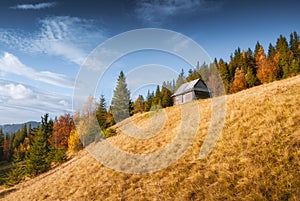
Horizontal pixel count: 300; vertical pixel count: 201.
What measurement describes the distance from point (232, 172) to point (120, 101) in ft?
135

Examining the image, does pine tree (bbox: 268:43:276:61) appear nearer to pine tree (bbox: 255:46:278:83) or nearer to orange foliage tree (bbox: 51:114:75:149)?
pine tree (bbox: 255:46:278:83)

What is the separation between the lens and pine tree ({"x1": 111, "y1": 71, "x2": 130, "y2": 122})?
159 ft

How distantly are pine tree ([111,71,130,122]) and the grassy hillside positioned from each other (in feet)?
108

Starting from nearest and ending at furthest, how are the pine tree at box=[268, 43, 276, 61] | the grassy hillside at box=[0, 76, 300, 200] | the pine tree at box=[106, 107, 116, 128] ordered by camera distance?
the grassy hillside at box=[0, 76, 300, 200], the pine tree at box=[106, 107, 116, 128], the pine tree at box=[268, 43, 276, 61]

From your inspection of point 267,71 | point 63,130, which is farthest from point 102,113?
point 267,71

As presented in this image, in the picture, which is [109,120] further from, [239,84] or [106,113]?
[239,84]

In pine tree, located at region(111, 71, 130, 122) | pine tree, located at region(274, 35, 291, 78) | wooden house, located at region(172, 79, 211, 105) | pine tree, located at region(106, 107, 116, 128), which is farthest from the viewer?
pine tree, located at region(274, 35, 291, 78)

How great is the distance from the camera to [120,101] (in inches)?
1907

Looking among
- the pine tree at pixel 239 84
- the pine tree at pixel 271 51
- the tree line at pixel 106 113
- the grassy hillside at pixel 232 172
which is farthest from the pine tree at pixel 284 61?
Answer: the grassy hillside at pixel 232 172

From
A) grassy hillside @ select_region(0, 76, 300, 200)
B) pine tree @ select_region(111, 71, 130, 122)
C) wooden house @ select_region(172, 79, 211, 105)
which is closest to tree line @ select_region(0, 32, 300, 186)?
pine tree @ select_region(111, 71, 130, 122)

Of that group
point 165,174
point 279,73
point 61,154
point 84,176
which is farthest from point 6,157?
Answer: point 279,73

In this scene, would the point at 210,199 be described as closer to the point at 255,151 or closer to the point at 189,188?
the point at 189,188

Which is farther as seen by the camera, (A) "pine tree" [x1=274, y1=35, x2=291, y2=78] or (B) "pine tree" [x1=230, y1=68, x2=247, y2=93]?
(B) "pine tree" [x1=230, y1=68, x2=247, y2=93]

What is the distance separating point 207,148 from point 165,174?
312cm
